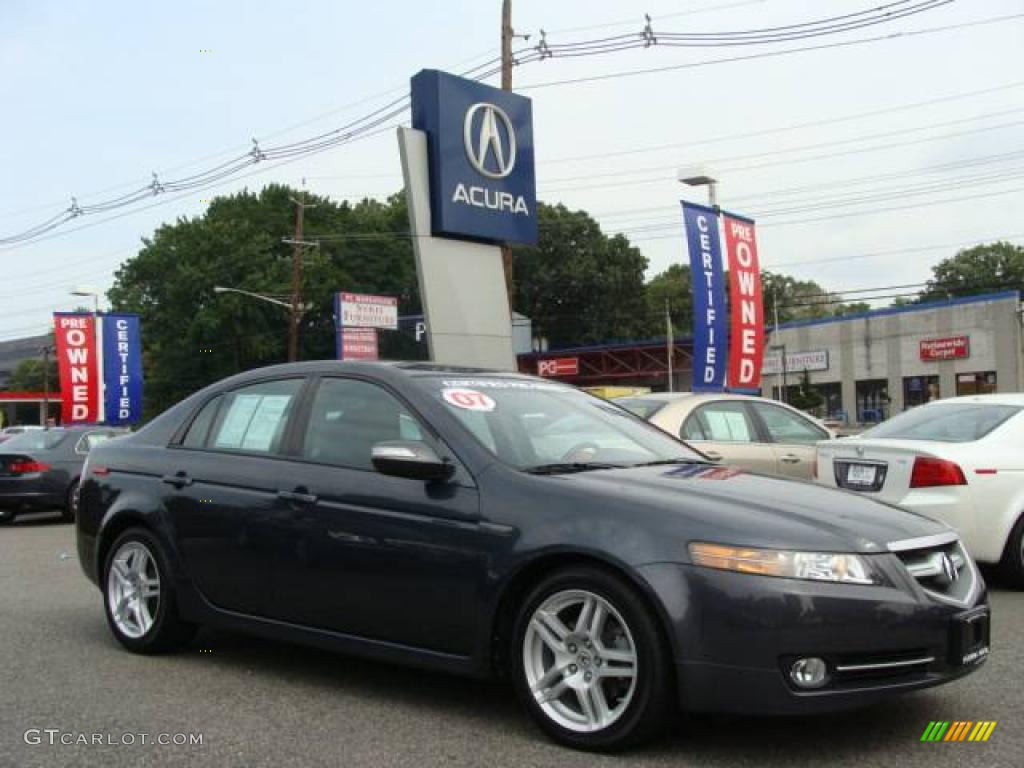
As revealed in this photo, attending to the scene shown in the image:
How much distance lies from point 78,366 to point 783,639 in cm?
3079

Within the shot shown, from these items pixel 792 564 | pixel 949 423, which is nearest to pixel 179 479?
pixel 792 564

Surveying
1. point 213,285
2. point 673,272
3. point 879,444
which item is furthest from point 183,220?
point 879,444

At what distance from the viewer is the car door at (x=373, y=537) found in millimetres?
4203

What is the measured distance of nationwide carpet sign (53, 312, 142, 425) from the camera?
1215 inches

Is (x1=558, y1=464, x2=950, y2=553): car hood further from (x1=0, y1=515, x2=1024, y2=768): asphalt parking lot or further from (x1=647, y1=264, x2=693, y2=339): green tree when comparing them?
(x1=647, y1=264, x2=693, y2=339): green tree

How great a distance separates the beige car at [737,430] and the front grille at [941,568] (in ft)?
16.0

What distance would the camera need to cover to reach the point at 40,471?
1495 centimetres

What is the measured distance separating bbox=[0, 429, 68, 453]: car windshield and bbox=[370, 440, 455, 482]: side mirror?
12.7 meters

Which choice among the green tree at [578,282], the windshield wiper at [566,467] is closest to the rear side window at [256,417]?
the windshield wiper at [566,467]

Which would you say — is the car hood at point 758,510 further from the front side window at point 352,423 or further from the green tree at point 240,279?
the green tree at point 240,279

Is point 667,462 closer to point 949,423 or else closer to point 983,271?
point 949,423

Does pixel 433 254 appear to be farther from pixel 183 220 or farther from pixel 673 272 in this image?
pixel 673 272

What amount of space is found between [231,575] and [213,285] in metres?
52.1

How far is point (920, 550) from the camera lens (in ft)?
12.8
